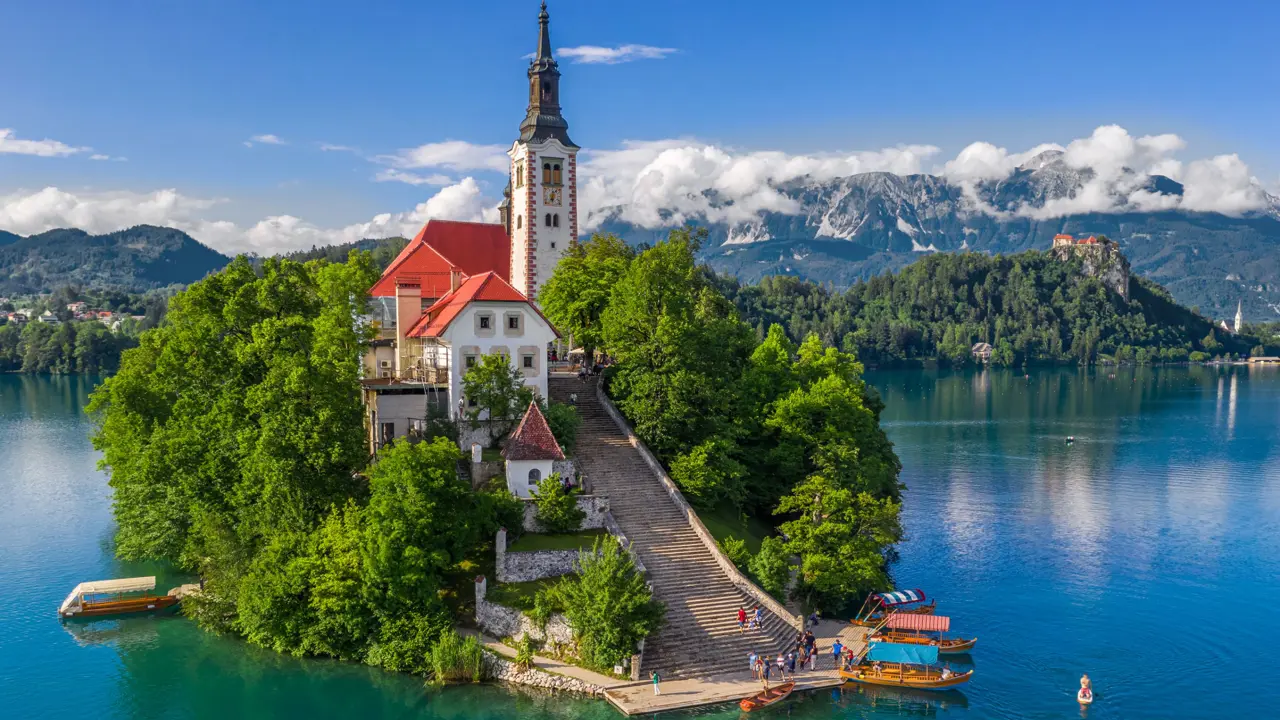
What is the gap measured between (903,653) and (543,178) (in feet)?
130

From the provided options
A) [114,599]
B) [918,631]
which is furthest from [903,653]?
[114,599]

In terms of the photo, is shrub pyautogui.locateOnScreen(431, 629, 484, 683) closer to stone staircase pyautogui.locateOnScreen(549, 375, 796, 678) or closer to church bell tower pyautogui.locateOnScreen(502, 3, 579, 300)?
stone staircase pyautogui.locateOnScreen(549, 375, 796, 678)

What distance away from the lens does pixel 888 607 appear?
46781mm

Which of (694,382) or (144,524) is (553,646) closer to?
(694,382)

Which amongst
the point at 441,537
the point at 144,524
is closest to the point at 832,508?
the point at 441,537

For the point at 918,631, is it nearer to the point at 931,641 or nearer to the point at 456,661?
the point at 931,641

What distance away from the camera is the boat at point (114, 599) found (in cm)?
4741

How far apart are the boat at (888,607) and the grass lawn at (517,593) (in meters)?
14.8

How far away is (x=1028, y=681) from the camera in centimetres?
4128

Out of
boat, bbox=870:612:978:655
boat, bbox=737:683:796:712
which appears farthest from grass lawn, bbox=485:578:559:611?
boat, bbox=870:612:978:655

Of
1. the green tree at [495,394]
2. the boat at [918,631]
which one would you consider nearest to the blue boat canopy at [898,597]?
the boat at [918,631]

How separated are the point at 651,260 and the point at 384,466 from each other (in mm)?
22194

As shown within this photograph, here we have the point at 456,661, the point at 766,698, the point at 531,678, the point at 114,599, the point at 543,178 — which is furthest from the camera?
the point at 543,178

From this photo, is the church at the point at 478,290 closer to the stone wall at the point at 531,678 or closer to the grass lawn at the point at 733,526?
the grass lawn at the point at 733,526
